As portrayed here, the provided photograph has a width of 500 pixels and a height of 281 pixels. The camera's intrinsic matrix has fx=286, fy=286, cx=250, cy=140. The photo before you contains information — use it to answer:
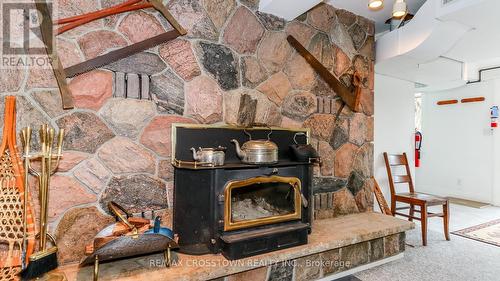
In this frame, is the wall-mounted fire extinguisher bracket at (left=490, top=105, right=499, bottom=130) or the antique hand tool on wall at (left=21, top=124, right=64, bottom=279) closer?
the antique hand tool on wall at (left=21, top=124, right=64, bottom=279)

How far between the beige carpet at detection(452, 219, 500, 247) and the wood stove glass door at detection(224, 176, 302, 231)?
251 centimetres

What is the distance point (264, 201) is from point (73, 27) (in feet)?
5.85

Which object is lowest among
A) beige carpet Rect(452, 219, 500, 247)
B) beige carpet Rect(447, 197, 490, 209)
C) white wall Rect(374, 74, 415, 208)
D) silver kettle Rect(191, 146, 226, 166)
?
beige carpet Rect(452, 219, 500, 247)

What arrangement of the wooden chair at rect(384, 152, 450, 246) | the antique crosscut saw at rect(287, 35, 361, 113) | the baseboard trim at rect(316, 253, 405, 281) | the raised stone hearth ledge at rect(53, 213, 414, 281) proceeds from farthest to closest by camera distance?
1. the wooden chair at rect(384, 152, 450, 246)
2. the antique crosscut saw at rect(287, 35, 361, 113)
3. the baseboard trim at rect(316, 253, 405, 281)
4. the raised stone hearth ledge at rect(53, 213, 414, 281)

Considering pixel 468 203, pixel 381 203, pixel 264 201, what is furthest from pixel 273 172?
pixel 468 203

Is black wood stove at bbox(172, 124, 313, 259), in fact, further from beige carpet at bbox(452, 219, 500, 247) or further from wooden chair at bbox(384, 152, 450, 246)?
beige carpet at bbox(452, 219, 500, 247)

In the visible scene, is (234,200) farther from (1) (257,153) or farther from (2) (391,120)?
(2) (391,120)

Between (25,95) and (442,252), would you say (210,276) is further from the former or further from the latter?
(442,252)

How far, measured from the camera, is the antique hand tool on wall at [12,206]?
1573 mm

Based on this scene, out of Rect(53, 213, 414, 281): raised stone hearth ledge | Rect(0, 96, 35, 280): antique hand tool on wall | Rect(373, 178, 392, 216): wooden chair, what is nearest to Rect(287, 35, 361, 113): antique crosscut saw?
Rect(373, 178, 392, 216): wooden chair

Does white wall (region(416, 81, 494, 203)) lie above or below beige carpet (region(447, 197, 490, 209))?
above

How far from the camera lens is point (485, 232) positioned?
3465 mm

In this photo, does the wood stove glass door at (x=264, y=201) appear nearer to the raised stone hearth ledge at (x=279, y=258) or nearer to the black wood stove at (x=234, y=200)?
the black wood stove at (x=234, y=200)

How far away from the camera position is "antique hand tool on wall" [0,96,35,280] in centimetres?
157
